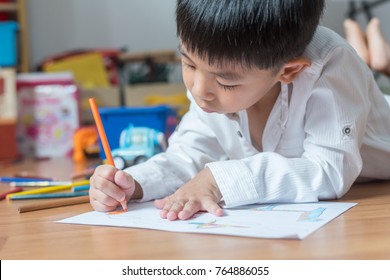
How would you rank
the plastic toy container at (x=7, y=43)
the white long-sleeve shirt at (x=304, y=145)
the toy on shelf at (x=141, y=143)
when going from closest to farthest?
the white long-sleeve shirt at (x=304, y=145)
the toy on shelf at (x=141, y=143)
the plastic toy container at (x=7, y=43)

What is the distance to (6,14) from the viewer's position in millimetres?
2410

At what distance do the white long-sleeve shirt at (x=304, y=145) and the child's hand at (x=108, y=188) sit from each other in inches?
2.8

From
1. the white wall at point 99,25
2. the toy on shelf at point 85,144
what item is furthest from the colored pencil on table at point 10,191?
the white wall at point 99,25

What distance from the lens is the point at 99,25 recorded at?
8.38ft

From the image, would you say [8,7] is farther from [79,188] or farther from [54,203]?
[54,203]

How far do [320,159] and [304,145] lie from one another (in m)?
0.04

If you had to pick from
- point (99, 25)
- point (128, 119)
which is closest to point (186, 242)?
point (128, 119)

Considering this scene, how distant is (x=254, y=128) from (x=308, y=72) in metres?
0.13

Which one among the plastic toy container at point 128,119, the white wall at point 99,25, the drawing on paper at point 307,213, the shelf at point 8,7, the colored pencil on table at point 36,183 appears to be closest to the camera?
the drawing on paper at point 307,213

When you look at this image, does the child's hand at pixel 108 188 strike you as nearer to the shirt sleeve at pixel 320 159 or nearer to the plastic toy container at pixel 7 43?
the shirt sleeve at pixel 320 159

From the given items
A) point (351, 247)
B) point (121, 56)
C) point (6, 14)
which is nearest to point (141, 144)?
point (351, 247)

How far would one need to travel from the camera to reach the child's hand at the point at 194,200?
710mm

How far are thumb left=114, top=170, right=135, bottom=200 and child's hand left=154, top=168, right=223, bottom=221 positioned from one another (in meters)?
0.04

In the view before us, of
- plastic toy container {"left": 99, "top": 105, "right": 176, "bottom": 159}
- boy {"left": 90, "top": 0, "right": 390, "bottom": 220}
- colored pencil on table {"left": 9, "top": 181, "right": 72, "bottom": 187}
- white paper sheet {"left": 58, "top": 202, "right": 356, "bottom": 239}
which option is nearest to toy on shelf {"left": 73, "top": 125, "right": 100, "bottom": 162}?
plastic toy container {"left": 99, "top": 105, "right": 176, "bottom": 159}
